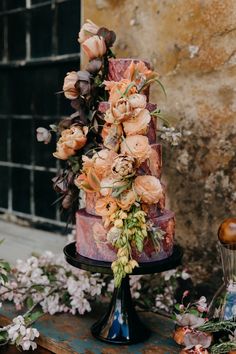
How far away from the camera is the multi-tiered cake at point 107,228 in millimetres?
1605

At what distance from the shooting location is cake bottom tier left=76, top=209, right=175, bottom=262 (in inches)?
63.4

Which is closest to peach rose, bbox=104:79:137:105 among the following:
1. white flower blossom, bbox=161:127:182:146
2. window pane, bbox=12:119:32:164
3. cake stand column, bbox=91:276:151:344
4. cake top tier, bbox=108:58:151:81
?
cake top tier, bbox=108:58:151:81

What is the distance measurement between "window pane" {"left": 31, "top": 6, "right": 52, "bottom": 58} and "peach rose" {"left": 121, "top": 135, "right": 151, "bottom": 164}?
1.48 meters

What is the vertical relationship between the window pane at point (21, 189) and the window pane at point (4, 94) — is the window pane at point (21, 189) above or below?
below

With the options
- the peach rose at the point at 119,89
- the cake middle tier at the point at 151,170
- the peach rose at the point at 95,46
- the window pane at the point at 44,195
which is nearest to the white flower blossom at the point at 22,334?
the cake middle tier at the point at 151,170

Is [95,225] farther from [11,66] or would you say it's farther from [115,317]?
[11,66]

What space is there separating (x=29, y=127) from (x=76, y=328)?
141 centimetres

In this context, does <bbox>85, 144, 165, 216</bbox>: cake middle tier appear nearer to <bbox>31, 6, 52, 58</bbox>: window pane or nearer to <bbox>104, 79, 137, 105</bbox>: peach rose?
<bbox>104, 79, 137, 105</bbox>: peach rose

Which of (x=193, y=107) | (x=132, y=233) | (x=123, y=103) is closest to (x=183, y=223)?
(x=193, y=107)

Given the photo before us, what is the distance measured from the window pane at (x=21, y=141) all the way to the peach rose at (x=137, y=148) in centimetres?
158

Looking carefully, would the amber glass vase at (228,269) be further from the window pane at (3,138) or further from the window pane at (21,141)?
the window pane at (3,138)

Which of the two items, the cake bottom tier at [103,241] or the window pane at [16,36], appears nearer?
the cake bottom tier at [103,241]

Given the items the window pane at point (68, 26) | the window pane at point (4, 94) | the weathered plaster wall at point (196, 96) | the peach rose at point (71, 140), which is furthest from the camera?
the window pane at point (4, 94)

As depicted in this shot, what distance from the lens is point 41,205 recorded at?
2.96 m
